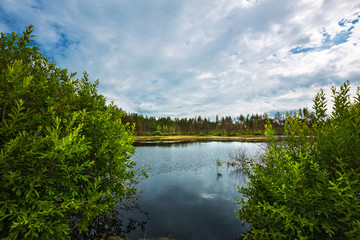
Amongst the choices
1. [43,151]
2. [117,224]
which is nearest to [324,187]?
[43,151]

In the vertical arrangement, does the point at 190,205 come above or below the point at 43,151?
below

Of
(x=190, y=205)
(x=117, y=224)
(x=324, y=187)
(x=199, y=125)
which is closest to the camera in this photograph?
(x=324, y=187)

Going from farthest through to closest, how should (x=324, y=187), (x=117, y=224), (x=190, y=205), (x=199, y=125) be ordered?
(x=199, y=125), (x=190, y=205), (x=117, y=224), (x=324, y=187)

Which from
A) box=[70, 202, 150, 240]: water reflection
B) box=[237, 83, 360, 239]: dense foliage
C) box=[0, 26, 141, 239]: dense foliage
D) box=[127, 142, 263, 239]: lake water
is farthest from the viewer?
box=[127, 142, 263, 239]: lake water

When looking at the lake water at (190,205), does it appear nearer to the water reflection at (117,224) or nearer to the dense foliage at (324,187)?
the water reflection at (117,224)

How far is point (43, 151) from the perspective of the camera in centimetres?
418

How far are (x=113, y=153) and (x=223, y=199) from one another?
36.0ft

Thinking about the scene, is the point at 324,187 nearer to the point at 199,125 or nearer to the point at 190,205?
the point at 190,205

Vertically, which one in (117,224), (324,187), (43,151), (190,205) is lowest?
(190,205)

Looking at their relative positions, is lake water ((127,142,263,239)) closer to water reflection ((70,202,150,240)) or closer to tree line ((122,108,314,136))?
water reflection ((70,202,150,240))

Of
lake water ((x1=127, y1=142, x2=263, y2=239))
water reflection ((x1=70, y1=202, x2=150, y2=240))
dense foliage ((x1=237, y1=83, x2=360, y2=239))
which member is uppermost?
dense foliage ((x1=237, y1=83, x2=360, y2=239))

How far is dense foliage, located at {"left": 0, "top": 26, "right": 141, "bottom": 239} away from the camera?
11.6 ft

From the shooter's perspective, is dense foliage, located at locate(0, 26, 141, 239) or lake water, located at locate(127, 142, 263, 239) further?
lake water, located at locate(127, 142, 263, 239)

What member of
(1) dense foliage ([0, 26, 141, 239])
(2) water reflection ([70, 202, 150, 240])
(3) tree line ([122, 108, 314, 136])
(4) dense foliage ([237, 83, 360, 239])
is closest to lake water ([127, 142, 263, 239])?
(2) water reflection ([70, 202, 150, 240])
